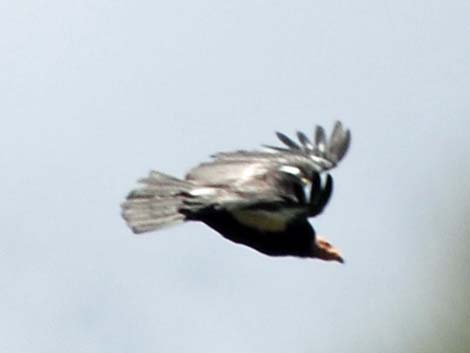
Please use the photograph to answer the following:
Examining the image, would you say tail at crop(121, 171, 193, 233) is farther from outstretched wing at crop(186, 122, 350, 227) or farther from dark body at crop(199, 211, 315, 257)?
dark body at crop(199, 211, 315, 257)

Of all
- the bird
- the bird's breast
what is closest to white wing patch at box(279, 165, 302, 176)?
the bird

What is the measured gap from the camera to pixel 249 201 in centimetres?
1442

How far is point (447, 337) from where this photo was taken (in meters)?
34.7

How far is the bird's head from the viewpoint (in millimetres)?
15141

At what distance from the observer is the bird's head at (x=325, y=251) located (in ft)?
49.7

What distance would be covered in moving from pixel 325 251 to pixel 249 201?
1.00 m

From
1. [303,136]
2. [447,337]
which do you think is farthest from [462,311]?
[303,136]

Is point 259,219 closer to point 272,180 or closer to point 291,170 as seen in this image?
point 272,180

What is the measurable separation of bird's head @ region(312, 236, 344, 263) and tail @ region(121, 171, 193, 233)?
0.80 metres

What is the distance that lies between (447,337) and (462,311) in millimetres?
795

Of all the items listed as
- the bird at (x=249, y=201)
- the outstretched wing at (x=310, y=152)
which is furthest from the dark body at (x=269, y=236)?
the outstretched wing at (x=310, y=152)

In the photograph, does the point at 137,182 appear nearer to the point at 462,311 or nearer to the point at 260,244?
the point at 260,244

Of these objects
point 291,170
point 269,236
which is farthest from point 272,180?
point 269,236

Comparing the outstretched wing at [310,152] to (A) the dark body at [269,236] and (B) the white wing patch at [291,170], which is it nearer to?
(B) the white wing patch at [291,170]
